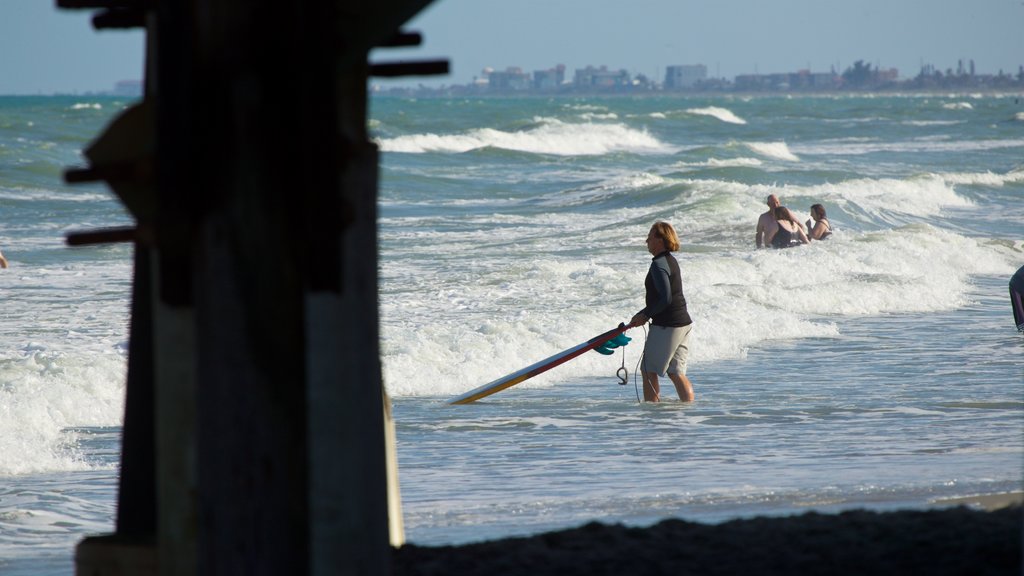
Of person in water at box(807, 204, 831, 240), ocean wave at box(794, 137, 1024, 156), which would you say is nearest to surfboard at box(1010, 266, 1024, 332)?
person in water at box(807, 204, 831, 240)

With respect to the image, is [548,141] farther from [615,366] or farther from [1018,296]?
[1018,296]

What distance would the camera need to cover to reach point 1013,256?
20.4m

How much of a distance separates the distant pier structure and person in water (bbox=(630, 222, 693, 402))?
22.3ft

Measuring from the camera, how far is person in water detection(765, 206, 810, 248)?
19047mm

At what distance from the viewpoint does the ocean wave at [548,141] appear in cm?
5188

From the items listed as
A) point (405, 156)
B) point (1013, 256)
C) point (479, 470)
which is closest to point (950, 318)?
point (1013, 256)

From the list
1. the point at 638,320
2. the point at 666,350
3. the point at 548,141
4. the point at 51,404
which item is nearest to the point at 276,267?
the point at 638,320

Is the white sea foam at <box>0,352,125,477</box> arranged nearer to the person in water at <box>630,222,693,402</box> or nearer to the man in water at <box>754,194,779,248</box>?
the person in water at <box>630,222,693,402</box>

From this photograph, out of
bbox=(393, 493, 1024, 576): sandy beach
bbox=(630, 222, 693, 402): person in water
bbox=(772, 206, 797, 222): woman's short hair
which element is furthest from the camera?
bbox=(772, 206, 797, 222): woman's short hair

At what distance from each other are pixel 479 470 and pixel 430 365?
12.6 ft

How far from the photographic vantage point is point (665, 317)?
32.0ft

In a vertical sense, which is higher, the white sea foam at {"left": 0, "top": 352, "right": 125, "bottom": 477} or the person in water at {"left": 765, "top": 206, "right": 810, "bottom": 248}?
the person in water at {"left": 765, "top": 206, "right": 810, "bottom": 248}

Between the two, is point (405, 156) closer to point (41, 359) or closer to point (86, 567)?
point (41, 359)

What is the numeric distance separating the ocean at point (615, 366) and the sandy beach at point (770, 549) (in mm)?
1102
